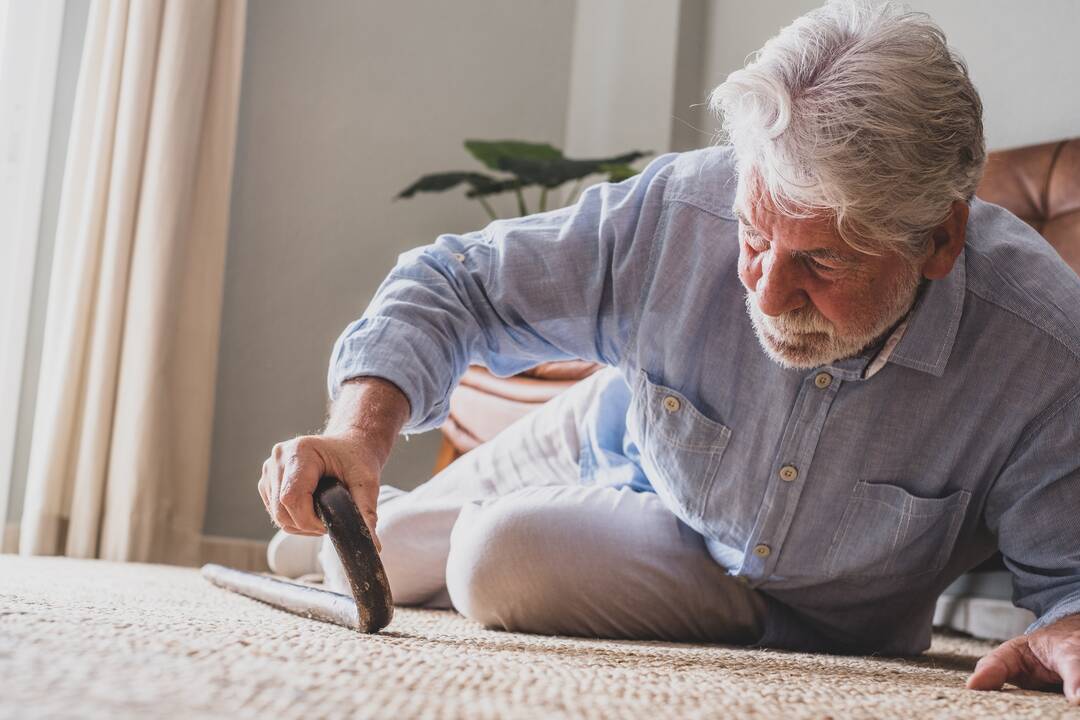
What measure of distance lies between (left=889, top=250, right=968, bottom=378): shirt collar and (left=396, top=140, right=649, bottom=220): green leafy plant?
1.33 meters

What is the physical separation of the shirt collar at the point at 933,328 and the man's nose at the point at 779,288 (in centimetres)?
12

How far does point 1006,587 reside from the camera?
171 cm

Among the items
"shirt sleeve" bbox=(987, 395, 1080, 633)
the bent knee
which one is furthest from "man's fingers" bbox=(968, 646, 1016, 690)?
the bent knee

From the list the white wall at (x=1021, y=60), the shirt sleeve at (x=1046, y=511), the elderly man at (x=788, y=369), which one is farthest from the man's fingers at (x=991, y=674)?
the white wall at (x=1021, y=60)

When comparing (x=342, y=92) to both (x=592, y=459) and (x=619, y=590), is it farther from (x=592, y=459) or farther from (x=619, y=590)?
(x=619, y=590)

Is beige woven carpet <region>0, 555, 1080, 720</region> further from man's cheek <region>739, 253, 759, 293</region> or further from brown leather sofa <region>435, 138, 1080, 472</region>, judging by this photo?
brown leather sofa <region>435, 138, 1080, 472</region>

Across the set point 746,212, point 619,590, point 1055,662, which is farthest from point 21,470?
point 1055,662

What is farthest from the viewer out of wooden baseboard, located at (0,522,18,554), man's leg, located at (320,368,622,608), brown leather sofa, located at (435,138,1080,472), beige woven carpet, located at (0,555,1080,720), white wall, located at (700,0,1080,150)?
wooden baseboard, located at (0,522,18,554)

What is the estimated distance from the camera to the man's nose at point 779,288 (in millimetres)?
891

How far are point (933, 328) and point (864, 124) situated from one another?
8.5 inches

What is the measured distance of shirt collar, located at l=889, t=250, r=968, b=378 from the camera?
3.17 feet

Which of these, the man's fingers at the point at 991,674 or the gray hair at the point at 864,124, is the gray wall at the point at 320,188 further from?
the man's fingers at the point at 991,674

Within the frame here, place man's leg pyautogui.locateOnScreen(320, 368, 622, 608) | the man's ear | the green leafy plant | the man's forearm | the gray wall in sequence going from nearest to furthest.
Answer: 1. the man's forearm
2. the man's ear
3. man's leg pyautogui.locateOnScreen(320, 368, 622, 608)
4. the green leafy plant
5. the gray wall

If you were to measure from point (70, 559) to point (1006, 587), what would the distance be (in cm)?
154
